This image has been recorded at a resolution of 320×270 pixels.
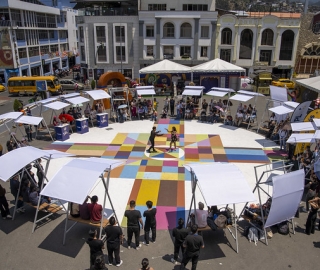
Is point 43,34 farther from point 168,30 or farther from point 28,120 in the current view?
point 28,120

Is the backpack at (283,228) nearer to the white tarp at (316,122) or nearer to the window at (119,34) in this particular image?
the white tarp at (316,122)

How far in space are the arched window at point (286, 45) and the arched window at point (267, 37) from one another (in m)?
1.56

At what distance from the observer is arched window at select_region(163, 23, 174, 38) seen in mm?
41250

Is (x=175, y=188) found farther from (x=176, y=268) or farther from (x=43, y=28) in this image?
(x=43, y=28)

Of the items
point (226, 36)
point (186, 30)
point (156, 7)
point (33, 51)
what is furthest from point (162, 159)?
point (33, 51)

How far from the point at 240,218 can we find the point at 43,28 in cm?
5038

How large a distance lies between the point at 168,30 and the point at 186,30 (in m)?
2.47

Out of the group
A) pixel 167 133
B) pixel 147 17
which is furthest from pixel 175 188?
pixel 147 17

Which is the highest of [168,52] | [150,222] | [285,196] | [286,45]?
[286,45]

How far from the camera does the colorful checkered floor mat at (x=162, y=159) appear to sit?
11430 mm

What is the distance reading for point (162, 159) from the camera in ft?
50.7

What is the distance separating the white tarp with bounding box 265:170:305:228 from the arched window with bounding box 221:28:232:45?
35581mm

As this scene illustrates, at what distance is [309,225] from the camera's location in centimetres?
945

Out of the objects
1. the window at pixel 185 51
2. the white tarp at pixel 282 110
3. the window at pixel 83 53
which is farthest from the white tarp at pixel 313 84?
the window at pixel 83 53
